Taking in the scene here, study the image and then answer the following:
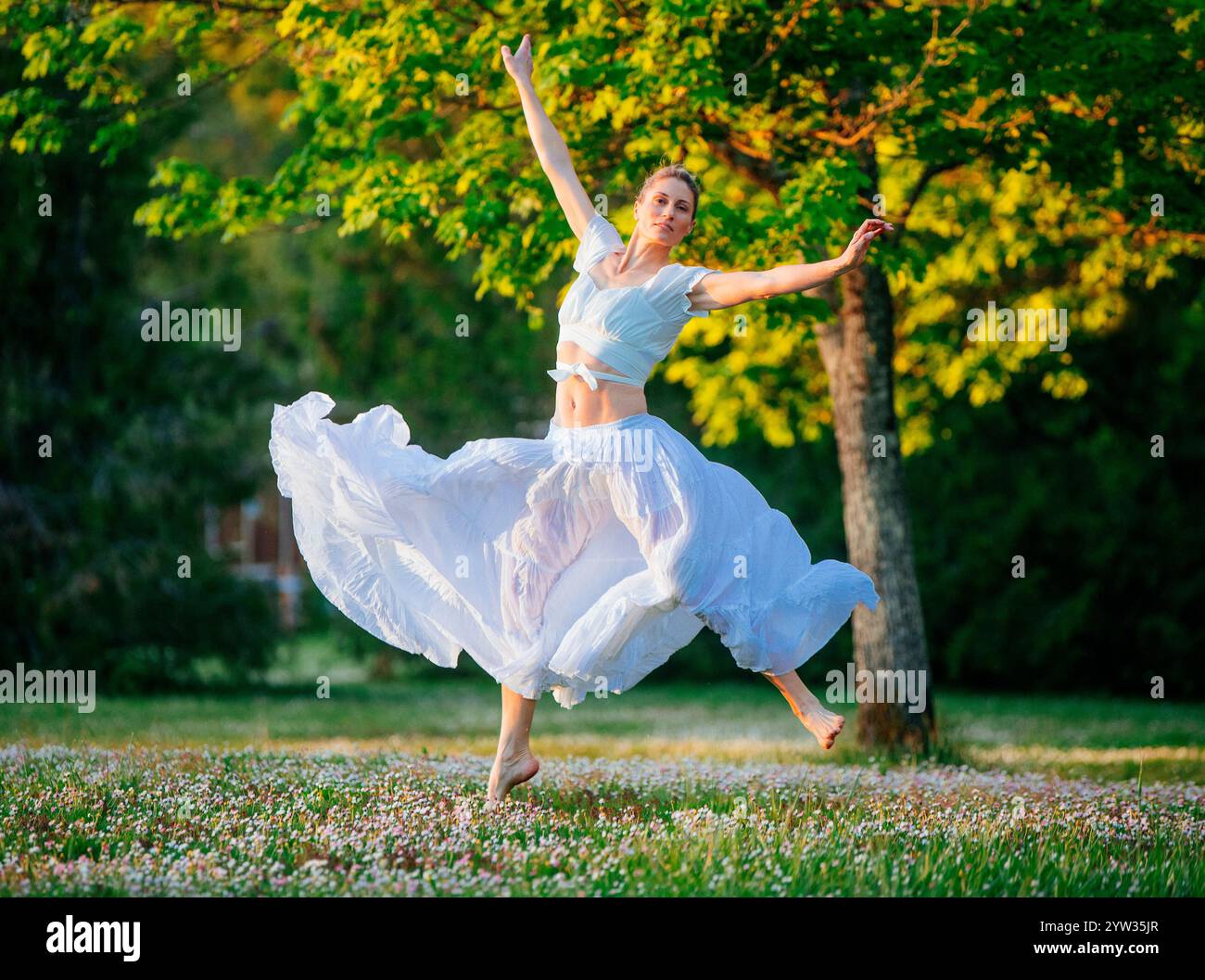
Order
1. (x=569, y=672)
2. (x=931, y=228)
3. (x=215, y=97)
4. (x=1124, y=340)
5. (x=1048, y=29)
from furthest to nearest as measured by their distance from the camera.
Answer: (x=215, y=97), (x=1124, y=340), (x=931, y=228), (x=1048, y=29), (x=569, y=672)

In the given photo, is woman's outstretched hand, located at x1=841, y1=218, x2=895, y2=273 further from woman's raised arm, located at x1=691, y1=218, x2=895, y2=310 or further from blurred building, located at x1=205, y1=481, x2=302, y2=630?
blurred building, located at x1=205, y1=481, x2=302, y2=630

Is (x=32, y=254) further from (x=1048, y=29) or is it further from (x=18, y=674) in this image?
(x=1048, y=29)

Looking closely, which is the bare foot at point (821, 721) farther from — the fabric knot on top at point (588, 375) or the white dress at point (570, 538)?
the fabric knot on top at point (588, 375)

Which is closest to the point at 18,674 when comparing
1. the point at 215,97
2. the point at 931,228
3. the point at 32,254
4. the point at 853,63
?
the point at 32,254

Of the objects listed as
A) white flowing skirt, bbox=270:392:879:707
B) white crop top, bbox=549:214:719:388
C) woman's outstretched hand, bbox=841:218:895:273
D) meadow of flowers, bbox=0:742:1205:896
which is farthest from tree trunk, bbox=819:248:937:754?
woman's outstretched hand, bbox=841:218:895:273

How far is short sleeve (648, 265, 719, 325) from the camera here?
6.31 m

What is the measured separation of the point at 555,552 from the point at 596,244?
142cm

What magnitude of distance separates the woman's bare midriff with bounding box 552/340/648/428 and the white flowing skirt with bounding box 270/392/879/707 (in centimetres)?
6

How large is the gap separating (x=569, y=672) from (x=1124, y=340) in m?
14.3

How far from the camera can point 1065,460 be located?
756 inches

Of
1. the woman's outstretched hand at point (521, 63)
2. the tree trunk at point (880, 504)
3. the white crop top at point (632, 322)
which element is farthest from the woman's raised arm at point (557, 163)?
the tree trunk at point (880, 504)

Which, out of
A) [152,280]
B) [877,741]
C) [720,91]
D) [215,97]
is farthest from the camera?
[152,280]

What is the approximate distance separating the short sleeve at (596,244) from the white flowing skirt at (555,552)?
76cm

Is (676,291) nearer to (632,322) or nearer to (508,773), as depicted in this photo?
(632,322)
